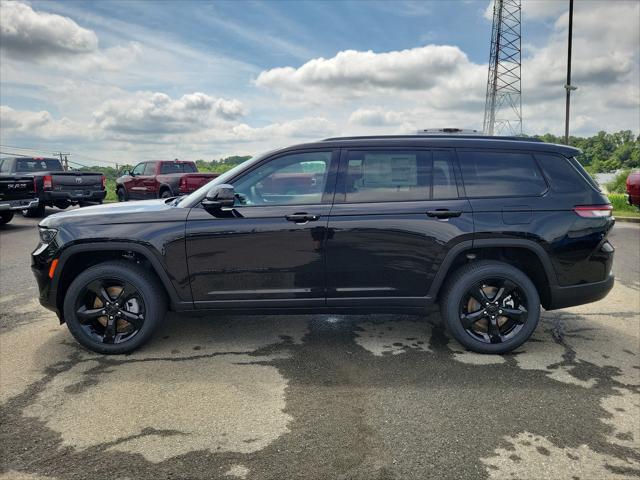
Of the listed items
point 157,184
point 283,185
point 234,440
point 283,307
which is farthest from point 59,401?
point 157,184

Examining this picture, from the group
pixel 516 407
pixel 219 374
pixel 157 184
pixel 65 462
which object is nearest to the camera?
pixel 65 462

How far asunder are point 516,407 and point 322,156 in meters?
2.39

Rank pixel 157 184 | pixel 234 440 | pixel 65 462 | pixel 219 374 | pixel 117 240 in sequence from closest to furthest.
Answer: pixel 65 462 < pixel 234 440 < pixel 219 374 < pixel 117 240 < pixel 157 184

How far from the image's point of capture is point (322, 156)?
3826 millimetres

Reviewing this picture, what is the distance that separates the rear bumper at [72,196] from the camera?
13781 millimetres

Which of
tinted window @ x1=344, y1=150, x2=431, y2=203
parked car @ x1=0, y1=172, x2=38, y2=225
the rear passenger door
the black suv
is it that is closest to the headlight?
the black suv

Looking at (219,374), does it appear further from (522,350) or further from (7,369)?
(522,350)

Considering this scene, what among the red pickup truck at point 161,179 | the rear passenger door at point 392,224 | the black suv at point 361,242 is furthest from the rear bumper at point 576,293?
the red pickup truck at point 161,179

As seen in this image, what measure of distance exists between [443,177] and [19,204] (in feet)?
39.0

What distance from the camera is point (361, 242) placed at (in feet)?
12.1

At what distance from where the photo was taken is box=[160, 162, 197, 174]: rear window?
674 inches

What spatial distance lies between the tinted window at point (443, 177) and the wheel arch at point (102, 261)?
2318mm

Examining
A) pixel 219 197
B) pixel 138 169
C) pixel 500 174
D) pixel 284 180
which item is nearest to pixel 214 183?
pixel 219 197

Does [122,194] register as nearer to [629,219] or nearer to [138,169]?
[138,169]
